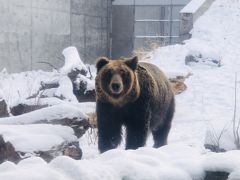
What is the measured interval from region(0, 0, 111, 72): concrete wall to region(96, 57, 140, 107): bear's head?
9298 mm

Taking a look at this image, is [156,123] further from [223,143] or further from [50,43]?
[50,43]

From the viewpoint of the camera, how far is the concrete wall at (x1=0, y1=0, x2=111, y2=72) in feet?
56.2

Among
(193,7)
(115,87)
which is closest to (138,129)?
(115,87)

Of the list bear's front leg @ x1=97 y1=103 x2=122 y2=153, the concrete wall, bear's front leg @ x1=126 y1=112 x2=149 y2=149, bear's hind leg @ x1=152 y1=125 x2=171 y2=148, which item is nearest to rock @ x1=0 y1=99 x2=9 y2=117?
bear's front leg @ x1=97 y1=103 x2=122 y2=153

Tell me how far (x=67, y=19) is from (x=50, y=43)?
1635 millimetres

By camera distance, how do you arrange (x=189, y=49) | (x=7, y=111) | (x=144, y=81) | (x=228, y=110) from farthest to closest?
(x=189, y=49)
(x=228, y=110)
(x=7, y=111)
(x=144, y=81)

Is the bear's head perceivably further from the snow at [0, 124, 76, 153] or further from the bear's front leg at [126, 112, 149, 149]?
the snow at [0, 124, 76, 153]

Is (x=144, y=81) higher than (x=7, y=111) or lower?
higher

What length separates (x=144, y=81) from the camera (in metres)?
5.92

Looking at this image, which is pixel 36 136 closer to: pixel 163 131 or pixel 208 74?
pixel 163 131

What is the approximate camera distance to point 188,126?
8.85 meters

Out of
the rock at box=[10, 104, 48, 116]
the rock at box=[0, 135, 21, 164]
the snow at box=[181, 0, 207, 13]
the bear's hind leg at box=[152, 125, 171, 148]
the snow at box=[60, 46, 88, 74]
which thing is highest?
the snow at box=[181, 0, 207, 13]

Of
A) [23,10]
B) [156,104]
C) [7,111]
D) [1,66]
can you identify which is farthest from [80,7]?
[156,104]

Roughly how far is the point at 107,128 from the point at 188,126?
3.17m
